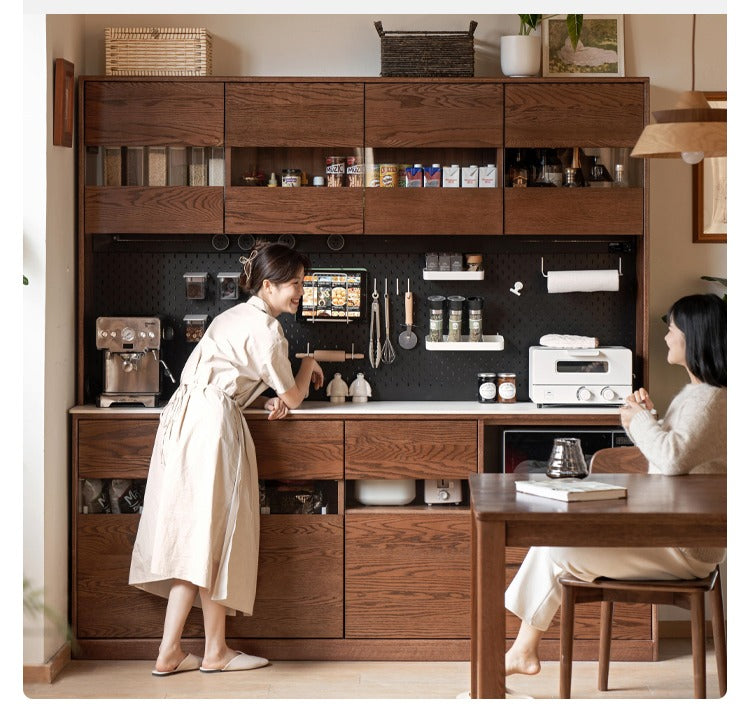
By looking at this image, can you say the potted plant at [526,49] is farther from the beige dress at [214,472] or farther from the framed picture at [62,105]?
the framed picture at [62,105]

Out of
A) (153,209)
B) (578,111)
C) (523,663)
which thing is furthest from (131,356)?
(578,111)

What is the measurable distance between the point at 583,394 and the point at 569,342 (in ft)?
0.75

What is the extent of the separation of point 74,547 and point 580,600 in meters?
1.99

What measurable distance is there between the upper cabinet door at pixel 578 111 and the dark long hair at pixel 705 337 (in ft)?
3.66

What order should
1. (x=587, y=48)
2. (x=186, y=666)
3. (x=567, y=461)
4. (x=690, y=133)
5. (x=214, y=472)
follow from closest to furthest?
(x=690, y=133), (x=567, y=461), (x=214, y=472), (x=186, y=666), (x=587, y=48)

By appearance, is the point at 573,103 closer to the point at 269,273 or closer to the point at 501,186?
the point at 501,186

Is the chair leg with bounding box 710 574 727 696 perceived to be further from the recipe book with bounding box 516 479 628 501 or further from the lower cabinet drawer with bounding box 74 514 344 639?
the lower cabinet drawer with bounding box 74 514 344 639

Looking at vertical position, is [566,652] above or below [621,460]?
below

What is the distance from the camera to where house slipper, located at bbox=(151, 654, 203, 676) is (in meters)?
3.84

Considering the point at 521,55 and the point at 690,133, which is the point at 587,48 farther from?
the point at 690,133

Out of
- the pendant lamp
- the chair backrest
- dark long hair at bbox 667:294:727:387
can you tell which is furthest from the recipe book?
the pendant lamp

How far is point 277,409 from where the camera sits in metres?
3.95

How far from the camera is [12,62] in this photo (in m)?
2.36

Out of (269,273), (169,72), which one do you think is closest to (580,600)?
(269,273)
